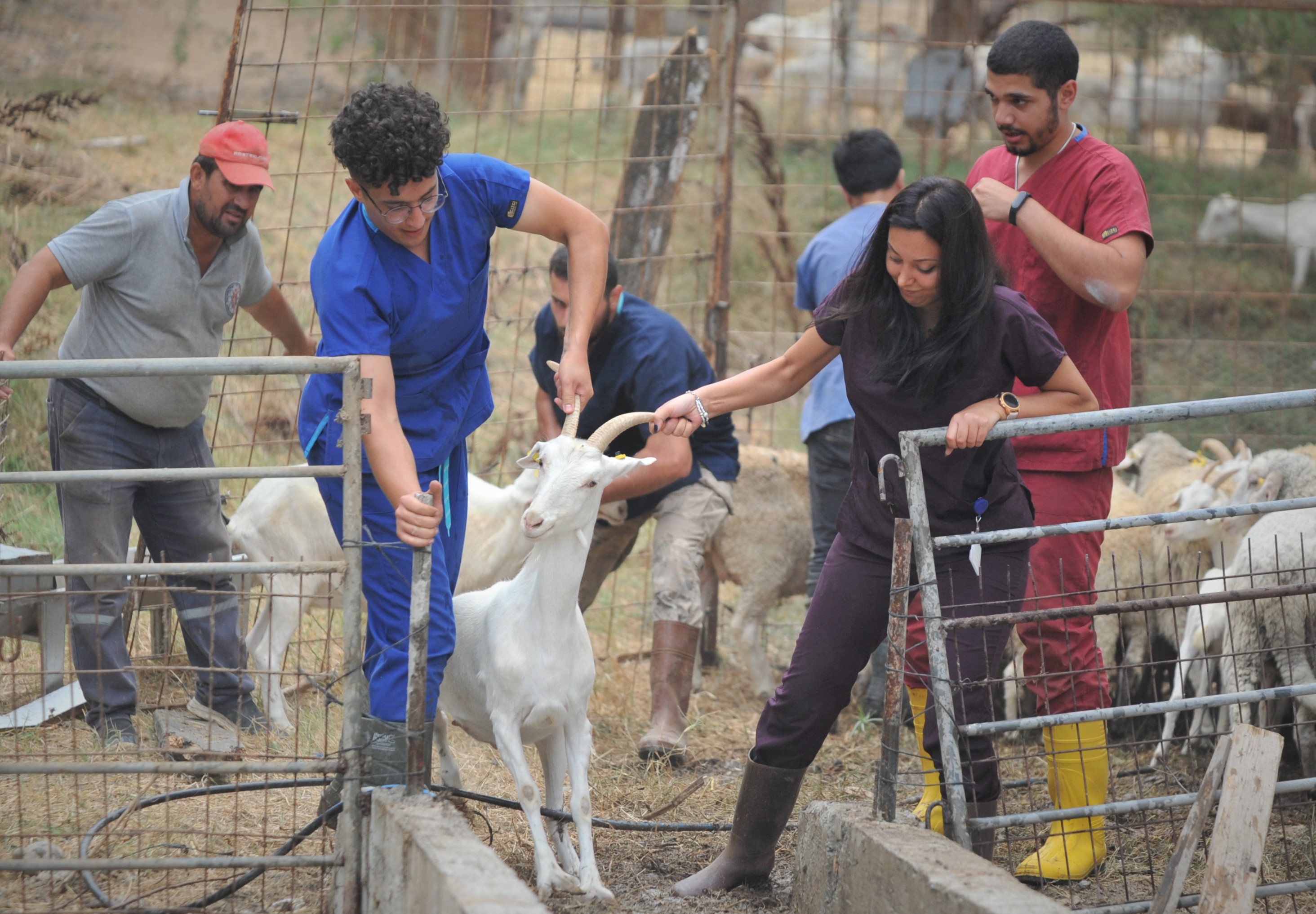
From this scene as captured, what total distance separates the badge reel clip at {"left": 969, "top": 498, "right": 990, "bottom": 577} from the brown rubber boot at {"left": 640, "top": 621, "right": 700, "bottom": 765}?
7.01 feet

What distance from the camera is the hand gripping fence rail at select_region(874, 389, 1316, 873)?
301cm

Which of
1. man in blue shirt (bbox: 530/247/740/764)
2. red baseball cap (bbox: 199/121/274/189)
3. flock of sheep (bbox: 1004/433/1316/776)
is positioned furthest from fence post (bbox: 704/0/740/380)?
red baseball cap (bbox: 199/121/274/189)

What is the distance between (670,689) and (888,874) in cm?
235

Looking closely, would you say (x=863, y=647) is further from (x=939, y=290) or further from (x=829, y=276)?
(x=829, y=276)

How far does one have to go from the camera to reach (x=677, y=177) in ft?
24.1

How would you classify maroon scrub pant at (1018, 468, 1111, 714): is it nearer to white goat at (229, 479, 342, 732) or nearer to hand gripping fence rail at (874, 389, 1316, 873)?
hand gripping fence rail at (874, 389, 1316, 873)

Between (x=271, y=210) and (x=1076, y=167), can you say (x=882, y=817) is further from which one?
(x=271, y=210)

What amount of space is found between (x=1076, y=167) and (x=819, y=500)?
228 cm

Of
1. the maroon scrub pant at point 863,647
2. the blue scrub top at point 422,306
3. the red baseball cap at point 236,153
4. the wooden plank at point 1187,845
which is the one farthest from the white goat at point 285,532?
the wooden plank at point 1187,845

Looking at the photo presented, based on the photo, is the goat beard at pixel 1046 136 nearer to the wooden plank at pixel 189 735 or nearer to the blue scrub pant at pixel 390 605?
the blue scrub pant at pixel 390 605

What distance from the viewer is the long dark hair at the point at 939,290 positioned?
3.18 metres

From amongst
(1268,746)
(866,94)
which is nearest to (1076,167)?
(1268,746)

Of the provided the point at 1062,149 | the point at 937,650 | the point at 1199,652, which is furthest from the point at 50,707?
the point at 1199,652

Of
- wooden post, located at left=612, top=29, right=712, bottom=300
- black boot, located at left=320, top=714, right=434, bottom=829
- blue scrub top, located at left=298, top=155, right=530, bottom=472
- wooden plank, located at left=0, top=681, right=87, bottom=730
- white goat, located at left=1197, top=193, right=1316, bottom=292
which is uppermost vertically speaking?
white goat, located at left=1197, top=193, right=1316, bottom=292
